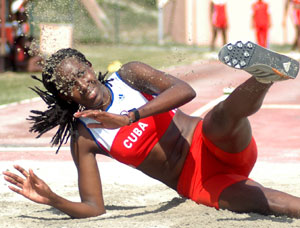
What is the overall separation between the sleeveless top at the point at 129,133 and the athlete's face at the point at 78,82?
0.16 meters

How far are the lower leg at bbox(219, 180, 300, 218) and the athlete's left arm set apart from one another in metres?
0.66

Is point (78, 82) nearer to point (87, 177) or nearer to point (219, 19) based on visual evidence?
point (87, 177)

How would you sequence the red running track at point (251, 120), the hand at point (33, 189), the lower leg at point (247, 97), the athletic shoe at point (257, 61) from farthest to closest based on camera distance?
1. the red running track at point (251, 120)
2. the hand at point (33, 189)
3. the lower leg at point (247, 97)
4. the athletic shoe at point (257, 61)

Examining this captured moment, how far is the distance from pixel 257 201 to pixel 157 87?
3.12 feet

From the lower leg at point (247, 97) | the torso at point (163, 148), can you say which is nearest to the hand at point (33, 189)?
the torso at point (163, 148)

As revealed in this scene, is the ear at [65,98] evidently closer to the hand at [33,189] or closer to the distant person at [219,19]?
the hand at [33,189]

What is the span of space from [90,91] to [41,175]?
196cm

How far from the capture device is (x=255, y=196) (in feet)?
14.9

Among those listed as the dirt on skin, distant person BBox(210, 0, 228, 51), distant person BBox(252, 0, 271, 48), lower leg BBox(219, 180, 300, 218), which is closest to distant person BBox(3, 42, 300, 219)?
lower leg BBox(219, 180, 300, 218)

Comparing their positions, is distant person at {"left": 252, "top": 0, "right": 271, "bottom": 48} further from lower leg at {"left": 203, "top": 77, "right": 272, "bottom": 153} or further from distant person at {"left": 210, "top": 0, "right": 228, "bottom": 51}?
lower leg at {"left": 203, "top": 77, "right": 272, "bottom": 153}

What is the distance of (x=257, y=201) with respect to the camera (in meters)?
4.52

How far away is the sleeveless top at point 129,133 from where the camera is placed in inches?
179

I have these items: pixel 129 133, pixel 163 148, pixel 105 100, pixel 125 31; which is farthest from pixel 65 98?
pixel 125 31

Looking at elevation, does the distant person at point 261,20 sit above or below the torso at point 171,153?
below
